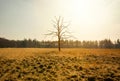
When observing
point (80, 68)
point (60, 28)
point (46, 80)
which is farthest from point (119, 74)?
point (60, 28)

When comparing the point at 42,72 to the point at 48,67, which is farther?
the point at 48,67

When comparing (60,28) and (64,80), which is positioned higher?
(60,28)

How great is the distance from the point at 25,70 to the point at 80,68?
21.4 feet

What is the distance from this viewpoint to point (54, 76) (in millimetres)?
16609

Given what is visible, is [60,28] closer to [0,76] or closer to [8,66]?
[8,66]

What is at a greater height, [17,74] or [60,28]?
[60,28]

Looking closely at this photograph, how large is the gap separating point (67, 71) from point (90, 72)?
2592 mm

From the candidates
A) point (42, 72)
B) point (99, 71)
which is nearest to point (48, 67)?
point (42, 72)

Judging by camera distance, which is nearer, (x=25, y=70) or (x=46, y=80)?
(x=46, y=80)

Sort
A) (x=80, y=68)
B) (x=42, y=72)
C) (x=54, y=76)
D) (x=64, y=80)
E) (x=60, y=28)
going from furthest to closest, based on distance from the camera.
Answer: (x=60, y=28) → (x=80, y=68) → (x=42, y=72) → (x=54, y=76) → (x=64, y=80)

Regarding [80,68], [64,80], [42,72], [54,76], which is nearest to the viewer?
[64,80]

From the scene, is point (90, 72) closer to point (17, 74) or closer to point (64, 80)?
point (64, 80)

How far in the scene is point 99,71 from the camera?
1758cm

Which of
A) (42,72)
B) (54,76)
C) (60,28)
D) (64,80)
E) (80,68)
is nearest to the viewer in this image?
(64,80)
